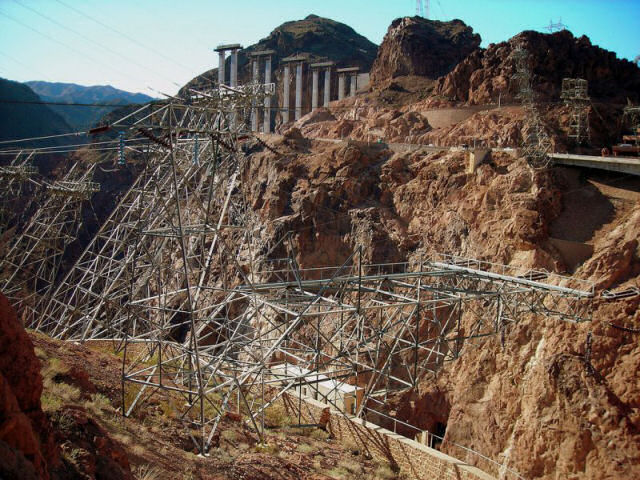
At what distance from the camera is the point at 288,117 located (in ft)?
227

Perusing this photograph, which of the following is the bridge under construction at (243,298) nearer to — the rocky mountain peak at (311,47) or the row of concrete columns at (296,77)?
the row of concrete columns at (296,77)

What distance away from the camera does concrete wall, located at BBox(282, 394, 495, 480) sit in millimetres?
15609

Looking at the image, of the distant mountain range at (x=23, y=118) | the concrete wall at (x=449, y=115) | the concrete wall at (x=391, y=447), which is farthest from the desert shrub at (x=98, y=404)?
the distant mountain range at (x=23, y=118)

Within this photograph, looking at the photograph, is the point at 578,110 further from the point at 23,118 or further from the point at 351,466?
the point at 23,118

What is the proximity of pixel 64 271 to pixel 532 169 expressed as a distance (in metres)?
42.2

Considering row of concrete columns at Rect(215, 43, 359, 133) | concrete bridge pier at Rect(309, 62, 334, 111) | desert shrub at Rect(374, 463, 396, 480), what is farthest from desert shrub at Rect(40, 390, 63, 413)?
concrete bridge pier at Rect(309, 62, 334, 111)

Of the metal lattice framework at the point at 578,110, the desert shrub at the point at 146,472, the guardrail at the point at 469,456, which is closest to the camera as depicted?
the desert shrub at the point at 146,472

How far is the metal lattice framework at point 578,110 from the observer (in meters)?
30.7

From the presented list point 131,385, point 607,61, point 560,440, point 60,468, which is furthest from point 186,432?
point 607,61

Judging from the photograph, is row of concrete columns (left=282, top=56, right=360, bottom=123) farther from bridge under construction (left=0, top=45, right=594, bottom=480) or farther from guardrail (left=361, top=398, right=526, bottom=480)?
guardrail (left=361, top=398, right=526, bottom=480)

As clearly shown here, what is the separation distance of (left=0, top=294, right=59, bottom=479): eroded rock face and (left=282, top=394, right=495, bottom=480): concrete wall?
35.7 feet

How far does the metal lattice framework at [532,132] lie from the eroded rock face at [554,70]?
2617mm

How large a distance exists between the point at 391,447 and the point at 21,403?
40.1 feet

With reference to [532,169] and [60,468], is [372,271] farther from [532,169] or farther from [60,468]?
[60,468]
